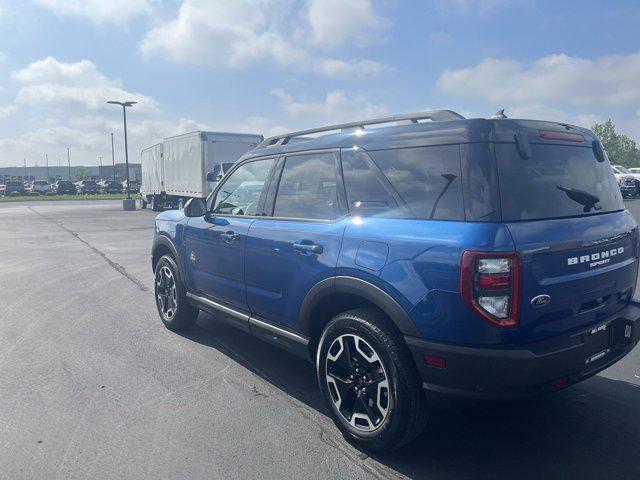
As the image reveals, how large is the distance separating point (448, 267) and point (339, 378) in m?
1.17

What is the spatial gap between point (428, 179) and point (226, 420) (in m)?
2.13

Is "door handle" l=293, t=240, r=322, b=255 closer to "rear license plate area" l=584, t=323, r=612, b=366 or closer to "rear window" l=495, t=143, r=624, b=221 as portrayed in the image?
"rear window" l=495, t=143, r=624, b=221

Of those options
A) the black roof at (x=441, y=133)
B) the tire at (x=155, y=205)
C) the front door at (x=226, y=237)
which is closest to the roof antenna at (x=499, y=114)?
the black roof at (x=441, y=133)

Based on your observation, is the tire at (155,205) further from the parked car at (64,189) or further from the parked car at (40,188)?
the parked car at (40,188)

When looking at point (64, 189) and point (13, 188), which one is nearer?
point (64, 189)

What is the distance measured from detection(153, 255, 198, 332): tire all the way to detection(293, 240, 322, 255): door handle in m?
2.19

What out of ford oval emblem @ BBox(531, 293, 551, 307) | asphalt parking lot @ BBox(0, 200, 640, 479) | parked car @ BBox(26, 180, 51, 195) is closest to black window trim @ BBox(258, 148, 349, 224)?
ford oval emblem @ BBox(531, 293, 551, 307)

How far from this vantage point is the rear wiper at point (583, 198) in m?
2.97

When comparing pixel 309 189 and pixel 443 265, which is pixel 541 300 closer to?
pixel 443 265

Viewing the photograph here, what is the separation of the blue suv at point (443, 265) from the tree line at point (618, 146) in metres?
81.5

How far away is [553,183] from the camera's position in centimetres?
291

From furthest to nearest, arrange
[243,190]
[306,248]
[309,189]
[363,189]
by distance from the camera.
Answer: [243,190], [309,189], [306,248], [363,189]

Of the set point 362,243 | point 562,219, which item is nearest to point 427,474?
point 362,243

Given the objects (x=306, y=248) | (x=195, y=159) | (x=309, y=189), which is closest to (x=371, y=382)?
(x=306, y=248)
